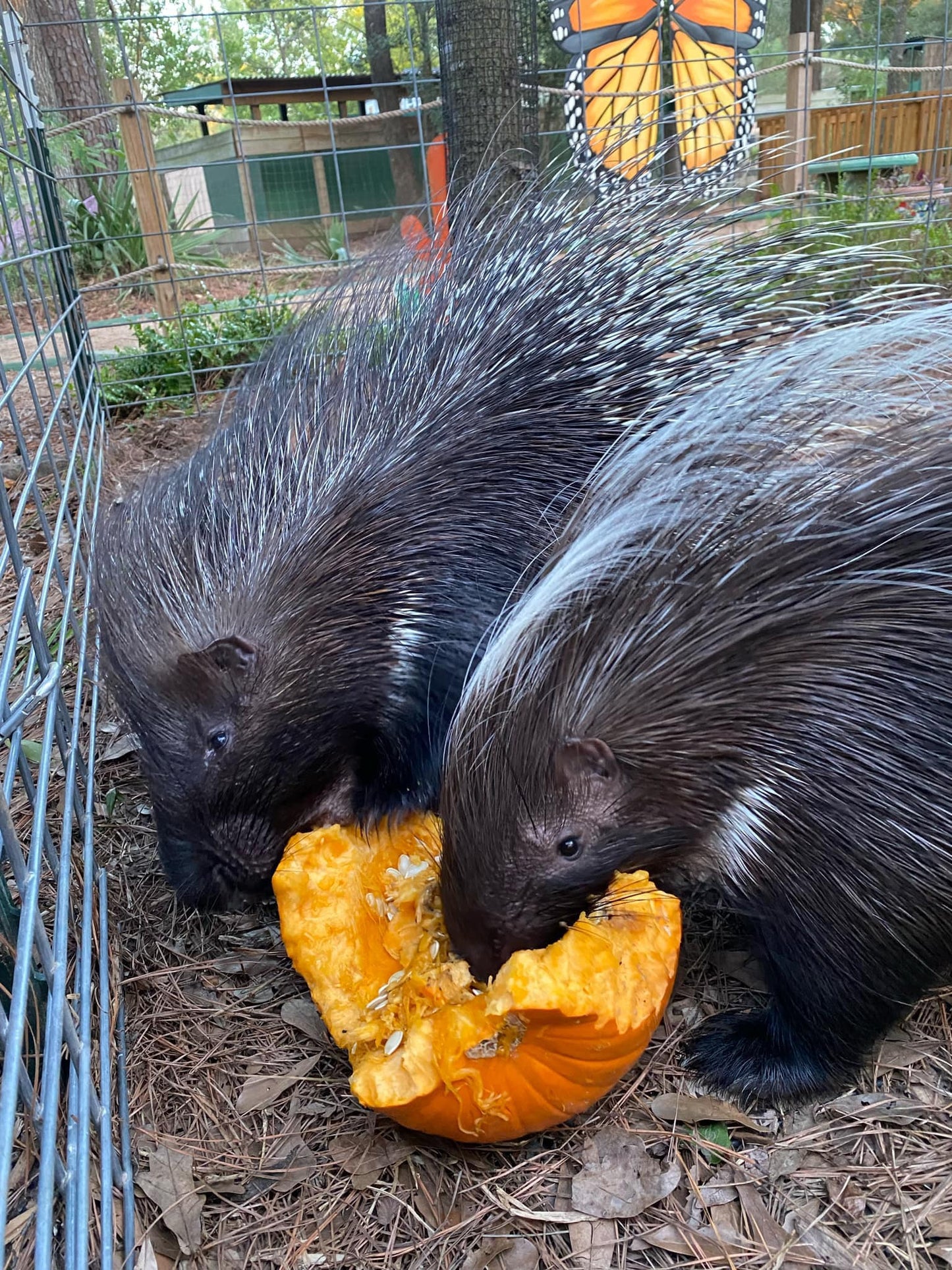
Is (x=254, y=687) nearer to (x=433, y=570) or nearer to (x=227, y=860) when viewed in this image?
(x=227, y=860)

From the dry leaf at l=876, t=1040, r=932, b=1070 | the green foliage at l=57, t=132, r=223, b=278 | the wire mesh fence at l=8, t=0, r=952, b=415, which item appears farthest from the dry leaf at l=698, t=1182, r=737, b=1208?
the green foliage at l=57, t=132, r=223, b=278

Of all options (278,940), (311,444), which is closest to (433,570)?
(311,444)

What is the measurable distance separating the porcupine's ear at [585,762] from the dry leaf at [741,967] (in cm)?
59

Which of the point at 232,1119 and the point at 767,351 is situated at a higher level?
the point at 767,351

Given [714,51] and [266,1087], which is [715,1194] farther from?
[714,51]

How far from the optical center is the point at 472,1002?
152 cm

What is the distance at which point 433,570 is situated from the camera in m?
2.19

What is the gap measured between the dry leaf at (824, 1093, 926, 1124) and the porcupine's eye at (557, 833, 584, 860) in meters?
0.62

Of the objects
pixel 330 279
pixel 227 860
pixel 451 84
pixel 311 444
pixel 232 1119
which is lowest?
pixel 232 1119

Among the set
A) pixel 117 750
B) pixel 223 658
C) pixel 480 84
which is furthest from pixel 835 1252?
pixel 480 84

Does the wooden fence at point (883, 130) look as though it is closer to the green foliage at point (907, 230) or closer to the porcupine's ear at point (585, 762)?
the green foliage at point (907, 230)

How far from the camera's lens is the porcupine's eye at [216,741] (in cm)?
186

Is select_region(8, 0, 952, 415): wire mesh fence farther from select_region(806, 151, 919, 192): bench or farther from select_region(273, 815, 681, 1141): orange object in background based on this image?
select_region(273, 815, 681, 1141): orange object in background

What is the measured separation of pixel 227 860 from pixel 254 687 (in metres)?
0.34
